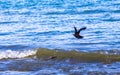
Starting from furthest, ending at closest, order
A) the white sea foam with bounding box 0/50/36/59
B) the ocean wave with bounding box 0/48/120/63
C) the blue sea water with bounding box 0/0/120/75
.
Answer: the white sea foam with bounding box 0/50/36/59 < the ocean wave with bounding box 0/48/120/63 < the blue sea water with bounding box 0/0/120/75

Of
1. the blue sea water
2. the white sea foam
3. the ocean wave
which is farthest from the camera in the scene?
the white sea foam

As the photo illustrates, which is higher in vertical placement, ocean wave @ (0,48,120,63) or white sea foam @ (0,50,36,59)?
white sea foam @ (0,50,36,59)

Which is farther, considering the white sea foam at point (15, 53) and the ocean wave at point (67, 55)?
the white sea foam at point (15, 53)

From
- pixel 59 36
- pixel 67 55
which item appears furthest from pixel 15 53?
pixel 59 36

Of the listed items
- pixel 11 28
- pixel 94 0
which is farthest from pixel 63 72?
pixel 94 0

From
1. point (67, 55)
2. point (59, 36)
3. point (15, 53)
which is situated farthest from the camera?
point (59, 36)

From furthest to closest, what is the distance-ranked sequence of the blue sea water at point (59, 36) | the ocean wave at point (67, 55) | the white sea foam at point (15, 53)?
the white sea foam at point (15, 53) → the ocean wave at point (67, 55) → the blue sea water at point (59, 36)

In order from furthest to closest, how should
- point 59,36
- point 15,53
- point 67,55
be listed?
1. point 59,36
2. point 15,53
3. point 67,55

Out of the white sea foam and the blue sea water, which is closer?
the blue sea water

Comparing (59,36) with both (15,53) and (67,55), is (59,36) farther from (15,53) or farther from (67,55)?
(67,55)

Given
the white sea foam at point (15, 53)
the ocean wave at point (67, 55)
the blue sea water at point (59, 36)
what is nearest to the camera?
the blue sea water at point (59, 36)

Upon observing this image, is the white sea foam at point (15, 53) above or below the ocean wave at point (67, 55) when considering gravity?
above

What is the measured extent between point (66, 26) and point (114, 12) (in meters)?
5.38

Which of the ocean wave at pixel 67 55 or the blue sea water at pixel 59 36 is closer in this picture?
the blue sea water at pixel 59 36
